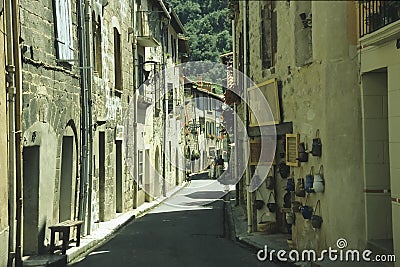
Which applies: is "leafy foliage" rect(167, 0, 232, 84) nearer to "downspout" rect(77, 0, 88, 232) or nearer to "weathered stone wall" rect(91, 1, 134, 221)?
"weathered stone wall" rect(91, 1, 134, 221)

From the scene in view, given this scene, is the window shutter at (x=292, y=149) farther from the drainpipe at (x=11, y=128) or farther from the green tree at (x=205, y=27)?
the green tree at (x=205, y=27)

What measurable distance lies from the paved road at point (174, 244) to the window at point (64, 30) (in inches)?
157

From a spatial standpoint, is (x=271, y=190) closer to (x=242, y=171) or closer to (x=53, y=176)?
(x=53, y=176)

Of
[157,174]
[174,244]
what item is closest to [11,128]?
[174,244]

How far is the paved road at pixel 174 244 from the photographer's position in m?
11.4

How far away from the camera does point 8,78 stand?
10.1 m

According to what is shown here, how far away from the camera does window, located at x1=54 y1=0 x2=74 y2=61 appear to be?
12883 millimetres

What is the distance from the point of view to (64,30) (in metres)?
13.3

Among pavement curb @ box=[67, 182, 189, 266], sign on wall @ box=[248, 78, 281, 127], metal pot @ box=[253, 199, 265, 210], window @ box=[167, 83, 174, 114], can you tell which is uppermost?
window @ box=[167, 83, 174, 114]

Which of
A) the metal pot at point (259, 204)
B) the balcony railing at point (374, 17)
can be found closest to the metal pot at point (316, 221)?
the balcony railing at point (374, 17)

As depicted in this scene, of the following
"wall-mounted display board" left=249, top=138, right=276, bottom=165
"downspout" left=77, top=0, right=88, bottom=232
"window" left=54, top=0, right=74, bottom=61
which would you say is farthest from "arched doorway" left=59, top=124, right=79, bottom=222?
"wall-mounted display board" left=249, top=138, right=276, bottom=165

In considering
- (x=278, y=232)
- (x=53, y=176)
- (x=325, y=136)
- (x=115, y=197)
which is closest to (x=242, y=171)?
(x=115, y=197)

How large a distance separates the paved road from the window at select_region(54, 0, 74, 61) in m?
3.99

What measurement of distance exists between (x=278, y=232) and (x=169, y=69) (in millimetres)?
19200
